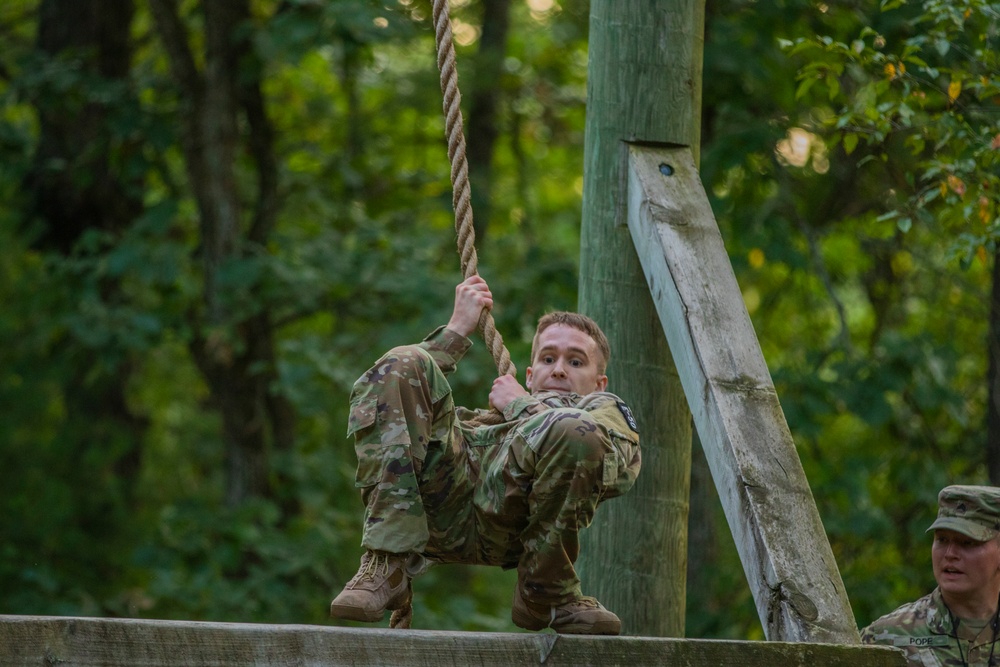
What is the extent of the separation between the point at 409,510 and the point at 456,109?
48.3 inches

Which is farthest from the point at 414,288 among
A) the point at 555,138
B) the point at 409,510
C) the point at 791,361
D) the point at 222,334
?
the point at 409,510

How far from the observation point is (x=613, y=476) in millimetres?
2863

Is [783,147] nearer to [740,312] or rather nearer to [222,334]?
[222,334]

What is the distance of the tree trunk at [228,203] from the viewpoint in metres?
8.46

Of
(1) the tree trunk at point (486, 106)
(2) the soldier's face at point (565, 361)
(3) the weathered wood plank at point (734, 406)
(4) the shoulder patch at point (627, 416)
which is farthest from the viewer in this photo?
(1) the tree trunk at point (486, 106)

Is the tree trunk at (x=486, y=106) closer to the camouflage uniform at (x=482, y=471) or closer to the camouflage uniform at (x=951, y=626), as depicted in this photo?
the camouflage uniform at (x=951, y=626)

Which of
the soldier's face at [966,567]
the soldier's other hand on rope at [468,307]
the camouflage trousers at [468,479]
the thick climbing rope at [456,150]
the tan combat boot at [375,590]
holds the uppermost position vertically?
the thick climbing rope at [456,150]

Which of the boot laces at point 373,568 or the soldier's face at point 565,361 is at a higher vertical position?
the soldier's face at point 565,361

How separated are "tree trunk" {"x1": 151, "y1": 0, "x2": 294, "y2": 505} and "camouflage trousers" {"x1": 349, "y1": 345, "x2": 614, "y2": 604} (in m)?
5.48

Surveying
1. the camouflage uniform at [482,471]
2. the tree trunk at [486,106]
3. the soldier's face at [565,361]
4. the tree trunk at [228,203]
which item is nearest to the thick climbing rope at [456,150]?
the soldier's face at [565,361]

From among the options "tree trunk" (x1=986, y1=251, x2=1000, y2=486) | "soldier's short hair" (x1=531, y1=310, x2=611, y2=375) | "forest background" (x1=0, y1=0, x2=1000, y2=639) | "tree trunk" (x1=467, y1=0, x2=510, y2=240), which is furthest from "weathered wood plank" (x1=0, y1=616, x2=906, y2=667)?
"tree trunk" (x1=467, y1=0, x2=510, y2=240)

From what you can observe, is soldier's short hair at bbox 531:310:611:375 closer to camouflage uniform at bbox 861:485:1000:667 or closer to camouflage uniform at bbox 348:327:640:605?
camouflage uniform at bbox 348:327:640:605

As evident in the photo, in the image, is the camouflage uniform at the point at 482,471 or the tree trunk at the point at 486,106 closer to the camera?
the camouflage uniform at the point at 482,471

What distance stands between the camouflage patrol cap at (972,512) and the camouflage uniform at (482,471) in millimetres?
1305
